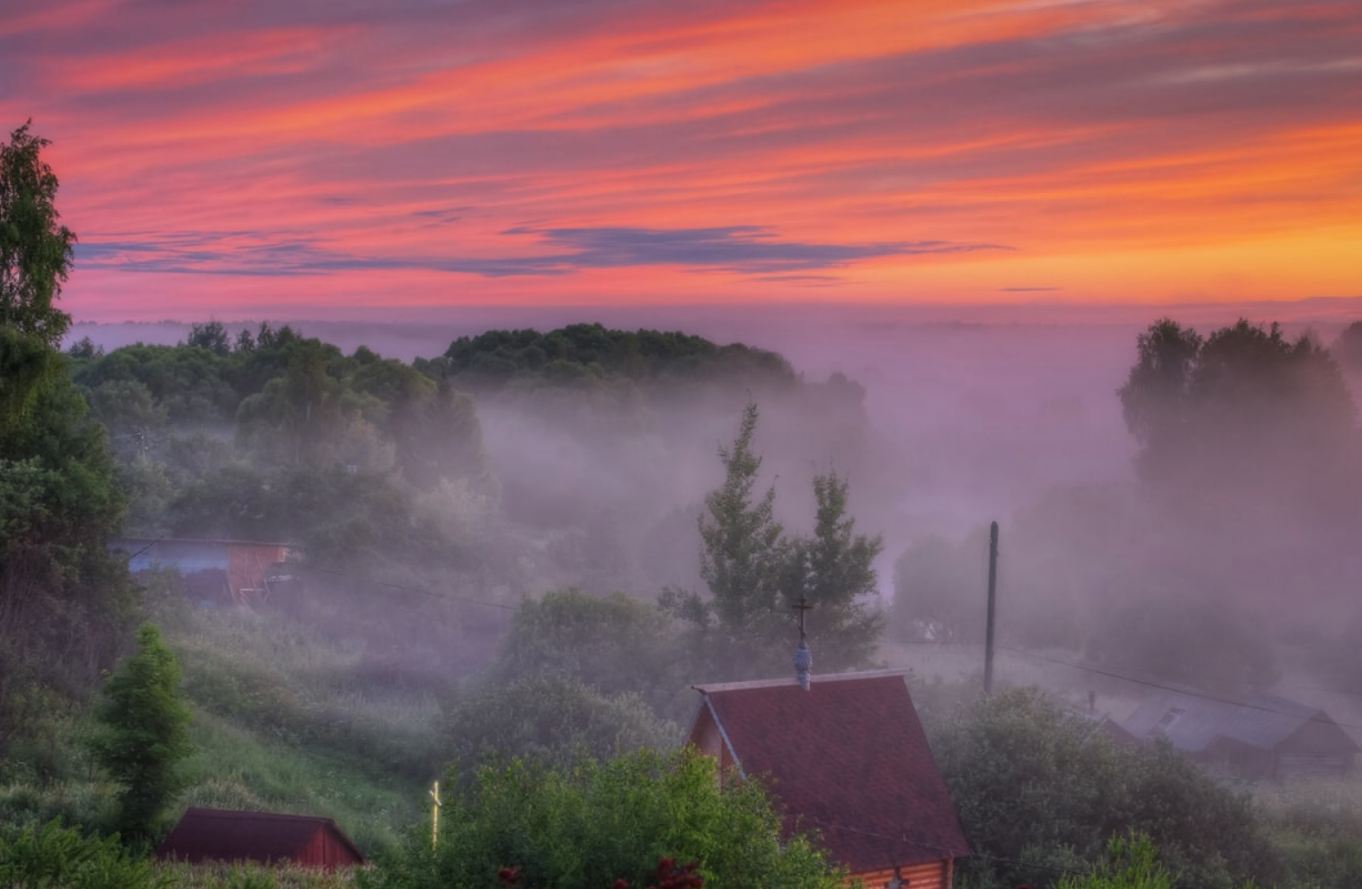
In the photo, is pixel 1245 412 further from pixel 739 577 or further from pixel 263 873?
pixel 263 873

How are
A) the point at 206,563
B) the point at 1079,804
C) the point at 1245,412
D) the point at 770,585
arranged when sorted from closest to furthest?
the point at 1079,804, the point at 770,585, the point at 206,563, the point at 1245,412

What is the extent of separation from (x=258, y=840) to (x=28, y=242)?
31.9 feet

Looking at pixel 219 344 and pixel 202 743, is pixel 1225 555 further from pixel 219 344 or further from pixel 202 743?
pixel 219 344

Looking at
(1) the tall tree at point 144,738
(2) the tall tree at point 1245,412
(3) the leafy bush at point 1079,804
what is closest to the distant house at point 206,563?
(1) the tall tree at point 144,738

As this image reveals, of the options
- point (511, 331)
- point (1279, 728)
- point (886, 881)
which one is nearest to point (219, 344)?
point (511, 331)

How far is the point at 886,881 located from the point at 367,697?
884 inches

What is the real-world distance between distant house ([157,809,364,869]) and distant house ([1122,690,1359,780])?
31.1 m

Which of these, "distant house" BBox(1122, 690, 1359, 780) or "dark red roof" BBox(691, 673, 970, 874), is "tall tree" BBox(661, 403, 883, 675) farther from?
"dark red roof" BBox(691, 673, 970, 874)

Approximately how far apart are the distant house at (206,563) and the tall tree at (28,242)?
30.0 meters

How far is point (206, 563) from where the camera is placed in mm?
46156

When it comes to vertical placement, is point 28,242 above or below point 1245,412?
above

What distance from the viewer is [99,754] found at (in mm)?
21250

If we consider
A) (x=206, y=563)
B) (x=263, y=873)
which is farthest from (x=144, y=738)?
(x=206, y=563)

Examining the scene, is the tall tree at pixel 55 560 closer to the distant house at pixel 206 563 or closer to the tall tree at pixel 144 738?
the tall tree at pixel 144 738
